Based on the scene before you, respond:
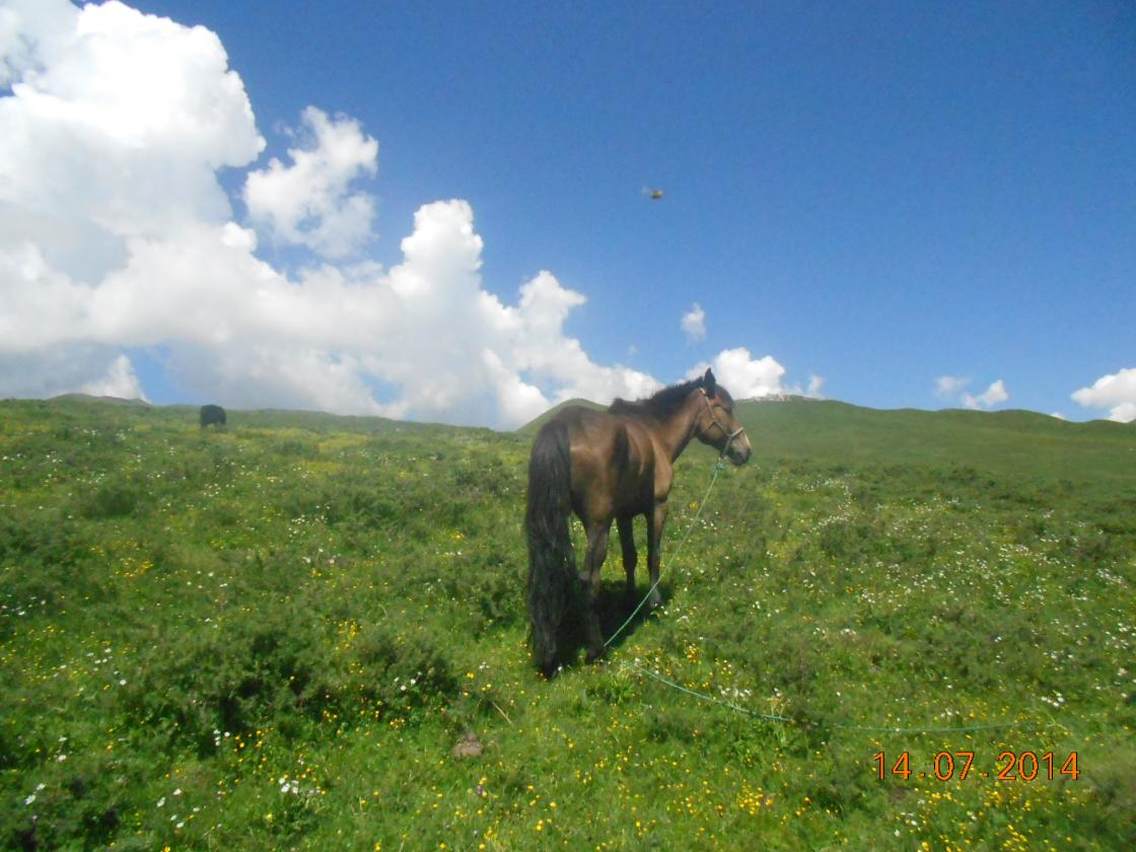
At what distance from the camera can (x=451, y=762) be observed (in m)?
5.20

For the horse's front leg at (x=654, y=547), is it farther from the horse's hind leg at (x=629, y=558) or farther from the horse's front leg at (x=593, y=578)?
the horse's front leg at (x=593, y=578)

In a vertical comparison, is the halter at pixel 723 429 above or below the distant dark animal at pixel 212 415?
below

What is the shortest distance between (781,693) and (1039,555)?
9.19m

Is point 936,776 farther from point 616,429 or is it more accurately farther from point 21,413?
point 21,413

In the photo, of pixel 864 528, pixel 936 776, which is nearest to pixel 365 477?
pixel 864 528

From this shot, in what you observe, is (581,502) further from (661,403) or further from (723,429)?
(723,429)

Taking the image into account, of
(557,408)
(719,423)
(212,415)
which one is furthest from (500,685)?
(212,415)

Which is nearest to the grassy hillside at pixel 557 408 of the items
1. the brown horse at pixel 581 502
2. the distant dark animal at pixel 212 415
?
the brown horse at pixel 581 502

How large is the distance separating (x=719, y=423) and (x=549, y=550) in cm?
452

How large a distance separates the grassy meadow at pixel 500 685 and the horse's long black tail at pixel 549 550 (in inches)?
20.8

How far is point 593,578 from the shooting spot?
23.3 feet

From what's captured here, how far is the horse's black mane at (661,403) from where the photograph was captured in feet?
30.5

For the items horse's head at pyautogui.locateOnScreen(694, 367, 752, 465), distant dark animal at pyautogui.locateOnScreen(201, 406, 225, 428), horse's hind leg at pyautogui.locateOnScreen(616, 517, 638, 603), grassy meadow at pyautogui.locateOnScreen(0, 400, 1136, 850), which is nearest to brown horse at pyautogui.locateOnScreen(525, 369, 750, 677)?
horse's hind leg at pyautogui.locateOnScreen(616, 517, 638, 603)

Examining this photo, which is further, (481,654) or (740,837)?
(481,654)
